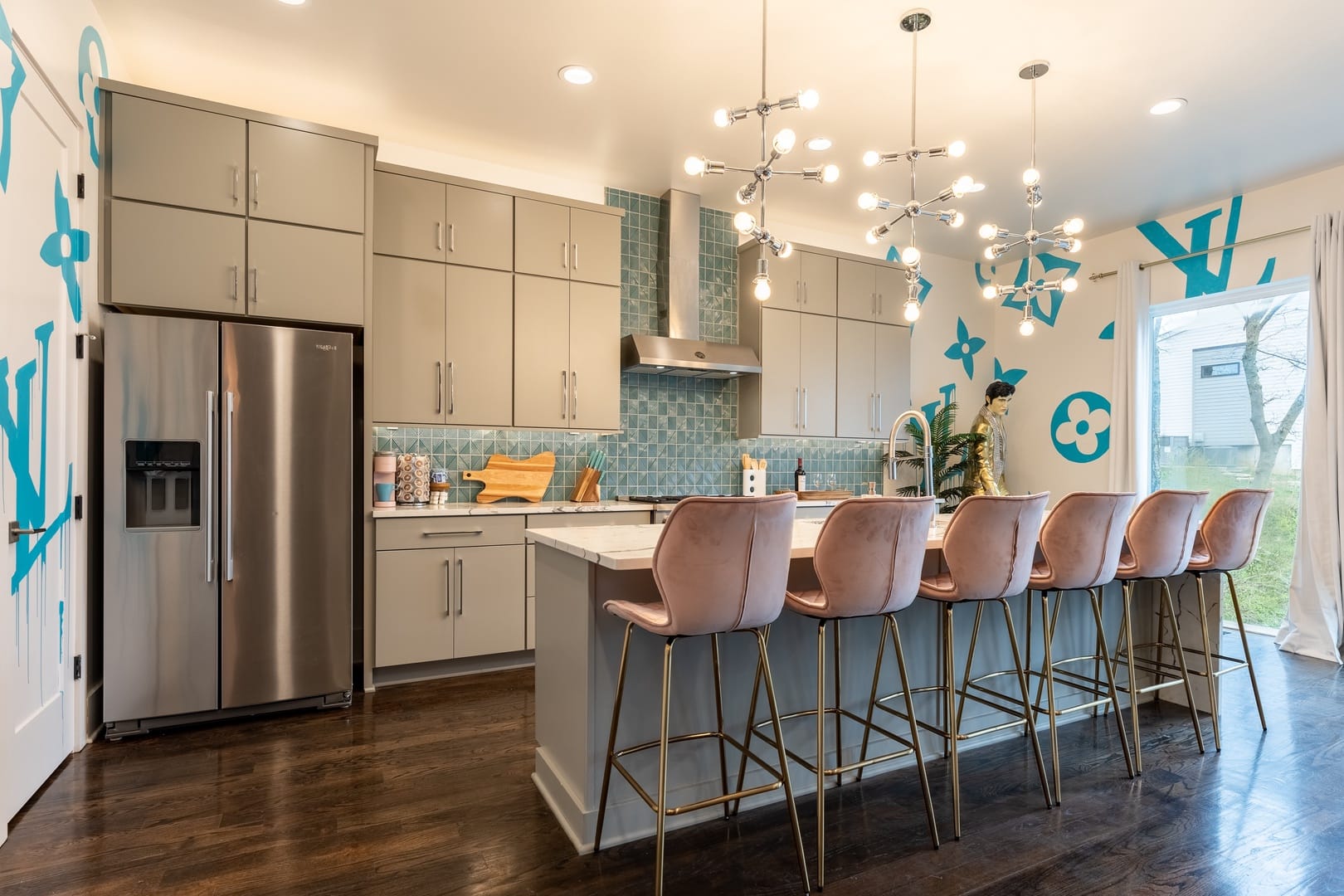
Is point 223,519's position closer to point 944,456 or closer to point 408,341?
point 408,341

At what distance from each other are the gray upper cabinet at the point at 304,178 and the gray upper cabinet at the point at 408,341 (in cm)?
38

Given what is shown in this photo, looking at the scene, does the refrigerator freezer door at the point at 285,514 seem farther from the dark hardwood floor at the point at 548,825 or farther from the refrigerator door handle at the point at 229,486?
the dark hardwood floor at the point at 548,825

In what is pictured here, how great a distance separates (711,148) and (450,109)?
148 cm

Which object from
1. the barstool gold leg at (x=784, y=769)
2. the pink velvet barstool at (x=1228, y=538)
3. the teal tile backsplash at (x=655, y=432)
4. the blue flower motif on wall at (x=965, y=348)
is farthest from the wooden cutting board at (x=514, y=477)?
the blue flower motif on wall at (x=965, y=348)

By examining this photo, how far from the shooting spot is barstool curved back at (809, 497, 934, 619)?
198 centimetres

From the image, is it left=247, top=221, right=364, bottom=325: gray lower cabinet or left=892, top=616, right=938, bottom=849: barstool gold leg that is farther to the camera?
left=247, top=221, right=364, bottom=325: gray lower cabinet

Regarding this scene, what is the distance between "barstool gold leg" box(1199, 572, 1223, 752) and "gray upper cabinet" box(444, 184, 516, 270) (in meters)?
3.82

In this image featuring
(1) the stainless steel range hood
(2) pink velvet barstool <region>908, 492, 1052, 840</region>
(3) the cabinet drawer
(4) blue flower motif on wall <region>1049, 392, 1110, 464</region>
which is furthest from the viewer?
(4) blue flower motif on wall <region>1049, 392, 1110, 464</region>

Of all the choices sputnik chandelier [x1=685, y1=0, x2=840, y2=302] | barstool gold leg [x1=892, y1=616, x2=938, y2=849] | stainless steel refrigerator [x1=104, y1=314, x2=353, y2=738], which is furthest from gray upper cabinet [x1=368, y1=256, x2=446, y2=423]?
barstool gold leg [x1=892, y1=616, x2=938, y2=849]

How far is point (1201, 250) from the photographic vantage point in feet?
16.3

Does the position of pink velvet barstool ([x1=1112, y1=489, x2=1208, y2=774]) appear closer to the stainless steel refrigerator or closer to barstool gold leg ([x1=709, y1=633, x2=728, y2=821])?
barstool gold leg ([x1=709, y1=633, x2=728, y2=821])

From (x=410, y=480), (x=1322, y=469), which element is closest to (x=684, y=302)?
(x=410, y=480)

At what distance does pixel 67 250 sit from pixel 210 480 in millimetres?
994

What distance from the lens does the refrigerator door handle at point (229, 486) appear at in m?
3.01
